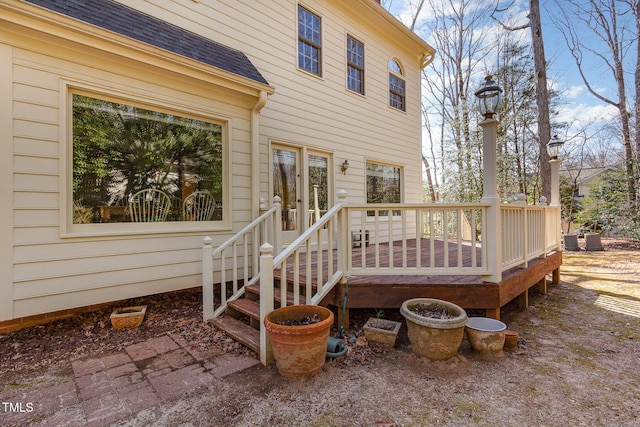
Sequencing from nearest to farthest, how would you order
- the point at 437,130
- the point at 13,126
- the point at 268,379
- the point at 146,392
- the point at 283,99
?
the point at 146,392, the point at 268,379, the point at 13,126, the point at 283,99, the point at 437,130

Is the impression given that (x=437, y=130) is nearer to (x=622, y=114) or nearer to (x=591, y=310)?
(x=622, y=114)

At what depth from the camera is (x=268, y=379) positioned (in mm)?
2445

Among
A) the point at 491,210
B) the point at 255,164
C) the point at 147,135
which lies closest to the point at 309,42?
the point at 255,164

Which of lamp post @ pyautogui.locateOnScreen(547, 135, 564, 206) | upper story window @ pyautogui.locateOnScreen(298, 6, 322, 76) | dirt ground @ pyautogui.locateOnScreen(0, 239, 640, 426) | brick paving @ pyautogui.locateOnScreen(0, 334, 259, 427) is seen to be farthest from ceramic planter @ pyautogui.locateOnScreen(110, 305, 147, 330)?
lamp post @ pyautogui.locateOnScreen(547, 135, 564, 206)

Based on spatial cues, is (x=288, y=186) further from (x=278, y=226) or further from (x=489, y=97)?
(x=489, y=97)

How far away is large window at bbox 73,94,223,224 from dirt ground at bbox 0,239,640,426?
1312 millimetres

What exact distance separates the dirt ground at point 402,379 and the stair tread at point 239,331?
0.09 metres

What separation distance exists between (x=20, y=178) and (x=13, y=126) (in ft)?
1.64

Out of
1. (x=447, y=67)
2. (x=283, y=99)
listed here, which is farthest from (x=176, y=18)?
(x=447, y=67)

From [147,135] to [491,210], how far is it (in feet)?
13.5

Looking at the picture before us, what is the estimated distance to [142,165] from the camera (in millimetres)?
3734

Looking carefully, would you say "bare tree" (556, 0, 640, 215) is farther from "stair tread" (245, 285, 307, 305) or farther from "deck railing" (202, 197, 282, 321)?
"stair tread" (245, 285, 307, 305)

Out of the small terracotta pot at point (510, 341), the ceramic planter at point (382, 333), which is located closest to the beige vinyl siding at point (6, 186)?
the ceramic planter at point (382, 333)

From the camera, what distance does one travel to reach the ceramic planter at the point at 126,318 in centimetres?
335
